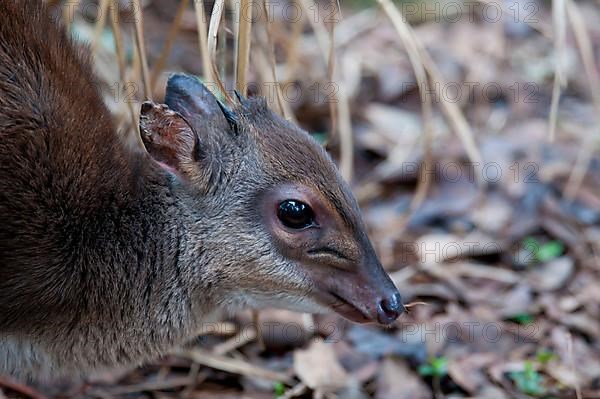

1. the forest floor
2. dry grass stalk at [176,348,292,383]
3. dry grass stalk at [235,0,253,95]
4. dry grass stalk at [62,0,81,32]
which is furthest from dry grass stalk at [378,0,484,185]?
dry grass stalk at [176,348,292,383]

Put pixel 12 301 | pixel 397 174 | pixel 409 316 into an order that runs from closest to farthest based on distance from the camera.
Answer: pixel 12 301 < pixel 409 316 < pixel 397 174

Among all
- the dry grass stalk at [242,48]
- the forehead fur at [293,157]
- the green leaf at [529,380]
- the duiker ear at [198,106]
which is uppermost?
the dry grass stalk at [242,48]

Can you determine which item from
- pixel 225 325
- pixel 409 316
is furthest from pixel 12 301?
pixel 409 316

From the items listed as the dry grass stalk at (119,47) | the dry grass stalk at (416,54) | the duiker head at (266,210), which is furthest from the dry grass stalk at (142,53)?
the dry grass stalk at (416,54)

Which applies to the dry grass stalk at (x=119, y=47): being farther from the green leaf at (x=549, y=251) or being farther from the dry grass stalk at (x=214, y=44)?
the green leaf at (x=549, y=251)

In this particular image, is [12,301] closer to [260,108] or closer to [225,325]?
[260,108]

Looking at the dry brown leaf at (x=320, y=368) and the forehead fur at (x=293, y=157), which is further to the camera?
the dry brown leaf at (x=320, y=368)
